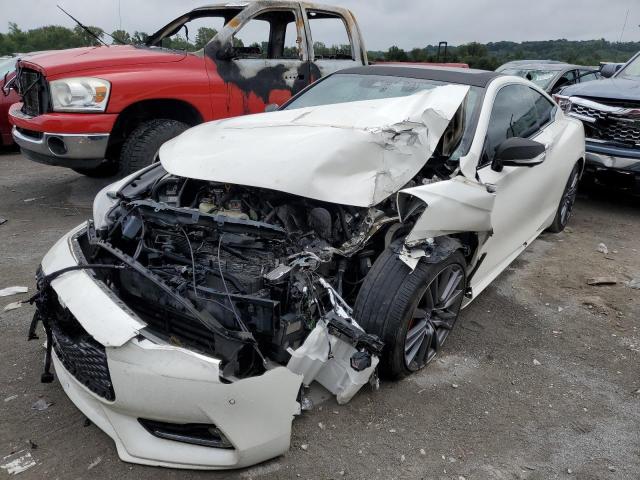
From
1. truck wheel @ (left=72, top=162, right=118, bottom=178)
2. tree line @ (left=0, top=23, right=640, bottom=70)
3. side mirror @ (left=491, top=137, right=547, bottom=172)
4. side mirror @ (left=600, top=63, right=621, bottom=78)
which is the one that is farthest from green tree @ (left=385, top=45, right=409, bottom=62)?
side mirror @ (left=491, top=137, right=547, bottom=172)

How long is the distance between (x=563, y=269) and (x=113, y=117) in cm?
419

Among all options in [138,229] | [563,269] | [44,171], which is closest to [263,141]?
[138,229]

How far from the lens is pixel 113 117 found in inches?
183

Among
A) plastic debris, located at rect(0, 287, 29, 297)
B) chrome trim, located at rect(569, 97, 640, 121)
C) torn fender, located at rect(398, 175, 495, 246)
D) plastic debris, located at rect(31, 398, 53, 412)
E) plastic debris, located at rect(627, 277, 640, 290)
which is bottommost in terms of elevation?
plastic debris, located at rect(31, 398, 53, 412)

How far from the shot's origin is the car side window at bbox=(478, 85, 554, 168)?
10.7 feet

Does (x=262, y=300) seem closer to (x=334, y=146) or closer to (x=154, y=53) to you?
(x=334, y=146)

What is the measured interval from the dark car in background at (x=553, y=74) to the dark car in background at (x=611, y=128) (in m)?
2.89

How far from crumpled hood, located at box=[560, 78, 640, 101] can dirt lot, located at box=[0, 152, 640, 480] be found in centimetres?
263

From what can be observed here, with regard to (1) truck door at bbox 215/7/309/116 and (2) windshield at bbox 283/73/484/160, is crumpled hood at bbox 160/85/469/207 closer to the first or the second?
(2) windshield at bbox 283/73/484/160

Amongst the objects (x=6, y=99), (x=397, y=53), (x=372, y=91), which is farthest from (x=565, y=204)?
(x=397, y=53)

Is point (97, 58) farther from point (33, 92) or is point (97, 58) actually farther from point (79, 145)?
point (79, 145)

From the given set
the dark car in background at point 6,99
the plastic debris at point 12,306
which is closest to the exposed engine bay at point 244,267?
the plastic debris at point 12,306

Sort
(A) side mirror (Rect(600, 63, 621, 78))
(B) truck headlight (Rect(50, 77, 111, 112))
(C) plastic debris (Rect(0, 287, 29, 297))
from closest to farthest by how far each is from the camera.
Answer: (C) plastic debris (Rect(0, 287, 29, 297))
(B) truck headlight (Rect(50, 77, 111, 112))
(A) side mirror (Rect(600, 63, 621, 78))

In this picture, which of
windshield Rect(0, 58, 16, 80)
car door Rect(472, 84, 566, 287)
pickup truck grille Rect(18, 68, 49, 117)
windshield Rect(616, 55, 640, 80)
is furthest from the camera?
windshield Rect(0, 58, 16, 80)
